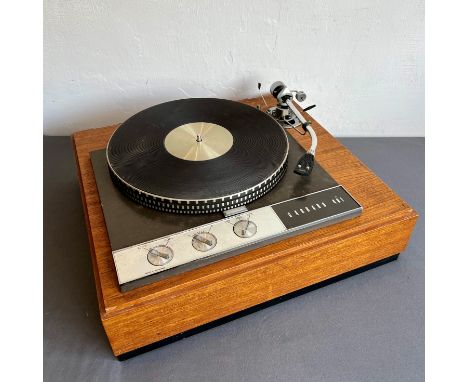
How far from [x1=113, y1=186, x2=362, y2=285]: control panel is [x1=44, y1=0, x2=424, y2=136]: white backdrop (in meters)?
0.46

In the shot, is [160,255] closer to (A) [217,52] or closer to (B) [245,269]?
(B) [245,269]

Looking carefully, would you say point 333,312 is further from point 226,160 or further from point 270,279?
point 226,160

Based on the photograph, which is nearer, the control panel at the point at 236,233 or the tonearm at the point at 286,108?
the control panel at the point at 236,233

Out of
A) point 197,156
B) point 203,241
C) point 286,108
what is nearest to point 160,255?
point 203,241

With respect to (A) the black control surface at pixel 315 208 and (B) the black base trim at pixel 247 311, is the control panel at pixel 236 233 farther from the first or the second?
(B) the black base trim at pixel 247 311

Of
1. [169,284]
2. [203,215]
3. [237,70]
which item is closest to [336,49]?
[237,70]

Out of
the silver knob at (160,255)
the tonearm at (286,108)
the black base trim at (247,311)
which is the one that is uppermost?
the tonearm at (286,108)

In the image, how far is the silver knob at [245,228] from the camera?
73 cm

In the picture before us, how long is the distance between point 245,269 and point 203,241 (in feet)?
0.27

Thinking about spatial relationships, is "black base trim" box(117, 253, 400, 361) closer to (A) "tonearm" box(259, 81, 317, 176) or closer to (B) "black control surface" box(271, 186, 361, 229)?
(B) "black control surface" box(271, 186, 361, 229)

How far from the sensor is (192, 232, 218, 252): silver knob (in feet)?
2.32

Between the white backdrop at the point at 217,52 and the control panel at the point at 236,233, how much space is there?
0.46 metres

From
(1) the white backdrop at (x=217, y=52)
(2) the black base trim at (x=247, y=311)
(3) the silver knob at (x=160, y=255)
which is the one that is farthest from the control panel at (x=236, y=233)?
(1) the white backdrop at (x=217, y=52)

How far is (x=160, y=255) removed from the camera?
69 cm
